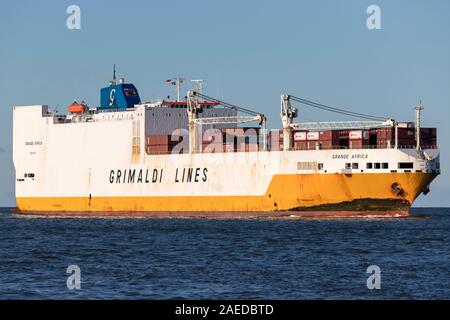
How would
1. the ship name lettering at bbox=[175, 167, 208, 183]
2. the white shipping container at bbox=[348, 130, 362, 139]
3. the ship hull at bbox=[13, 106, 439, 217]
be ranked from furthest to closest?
the ship name lettering at bbox=[175, 167, 208, 183]
the white shipping container at bbox=[348, 130, 362, 139]
the ship hull at bbox=[13, 106, 439, 217]

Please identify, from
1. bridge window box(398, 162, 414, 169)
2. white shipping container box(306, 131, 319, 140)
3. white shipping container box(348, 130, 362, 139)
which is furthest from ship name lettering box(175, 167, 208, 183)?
bridge window box(398, 162, 414, 169)

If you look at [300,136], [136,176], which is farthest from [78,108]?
[300,136]

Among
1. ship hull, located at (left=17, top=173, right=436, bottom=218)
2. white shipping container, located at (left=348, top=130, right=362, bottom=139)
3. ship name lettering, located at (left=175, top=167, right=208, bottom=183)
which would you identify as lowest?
ship hull, located at (left=17, top=173, right=436, bottom=218)

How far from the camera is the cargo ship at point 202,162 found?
220 feet

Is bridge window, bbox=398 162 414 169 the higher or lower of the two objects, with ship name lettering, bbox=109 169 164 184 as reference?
higher

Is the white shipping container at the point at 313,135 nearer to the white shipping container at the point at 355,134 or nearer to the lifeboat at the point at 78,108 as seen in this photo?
the white shipping container at the point at 355,134

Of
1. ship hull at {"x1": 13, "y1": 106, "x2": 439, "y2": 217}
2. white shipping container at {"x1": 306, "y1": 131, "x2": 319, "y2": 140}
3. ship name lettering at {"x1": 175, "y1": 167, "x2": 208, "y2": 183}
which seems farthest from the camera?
ship name lettering at {"x1": 175, "y1": 167, "x2": 208, "y2": 183}

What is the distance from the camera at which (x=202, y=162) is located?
249 feet

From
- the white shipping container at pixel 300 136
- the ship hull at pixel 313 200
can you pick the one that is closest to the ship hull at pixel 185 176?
the ship hull at pixel 313 200

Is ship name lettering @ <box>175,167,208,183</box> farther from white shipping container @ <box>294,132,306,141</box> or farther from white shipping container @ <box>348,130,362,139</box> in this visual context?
white shipping container @ <box>348,130,362,139</box>

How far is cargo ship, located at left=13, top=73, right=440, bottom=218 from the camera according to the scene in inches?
2640
